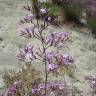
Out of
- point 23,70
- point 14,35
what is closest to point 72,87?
point 23,70

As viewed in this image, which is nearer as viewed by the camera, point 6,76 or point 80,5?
point 6,76

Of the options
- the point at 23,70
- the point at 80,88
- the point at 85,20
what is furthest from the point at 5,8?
the point at 80,88

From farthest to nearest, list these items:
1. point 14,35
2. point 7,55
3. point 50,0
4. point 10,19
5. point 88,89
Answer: point 50,0 → point 10,19 → point 14,35 → point 7,55 → point 88,89

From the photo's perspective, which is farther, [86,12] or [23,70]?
[86,12]

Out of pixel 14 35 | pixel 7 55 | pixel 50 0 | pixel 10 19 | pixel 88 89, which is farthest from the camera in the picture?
pixel 50 0

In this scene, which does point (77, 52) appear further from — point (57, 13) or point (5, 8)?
point (5, 8)

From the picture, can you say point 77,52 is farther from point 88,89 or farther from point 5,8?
point 5,8
